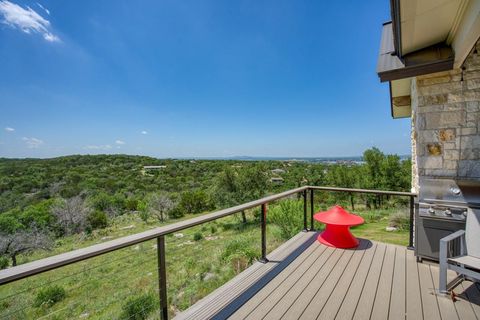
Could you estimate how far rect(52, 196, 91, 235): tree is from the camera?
23.6m

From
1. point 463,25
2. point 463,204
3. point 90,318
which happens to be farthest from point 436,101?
point 90,318

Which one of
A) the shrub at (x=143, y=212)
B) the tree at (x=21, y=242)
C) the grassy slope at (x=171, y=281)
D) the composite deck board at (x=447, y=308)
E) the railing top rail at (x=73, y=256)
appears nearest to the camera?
the railing top rail at (x=73, y=256)

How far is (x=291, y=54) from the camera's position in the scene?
9.68 m

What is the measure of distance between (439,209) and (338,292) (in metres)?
1.59

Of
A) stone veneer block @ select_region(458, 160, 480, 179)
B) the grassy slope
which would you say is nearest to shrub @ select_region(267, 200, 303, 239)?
the grassy slope

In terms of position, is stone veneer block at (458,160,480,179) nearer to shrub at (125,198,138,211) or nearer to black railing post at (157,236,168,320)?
black railing post at (157,236,168,320)

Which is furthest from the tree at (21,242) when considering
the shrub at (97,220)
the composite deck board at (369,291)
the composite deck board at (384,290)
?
the composite deck board at (384,290)

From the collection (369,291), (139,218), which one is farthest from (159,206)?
(369,291)

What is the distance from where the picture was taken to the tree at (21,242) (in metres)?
17.2

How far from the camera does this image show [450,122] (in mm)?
2949

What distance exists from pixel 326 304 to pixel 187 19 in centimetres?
838

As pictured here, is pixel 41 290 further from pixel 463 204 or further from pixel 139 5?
pixel 463 204

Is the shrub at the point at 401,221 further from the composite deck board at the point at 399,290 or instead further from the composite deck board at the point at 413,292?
the composite deck board at the point at 413,292

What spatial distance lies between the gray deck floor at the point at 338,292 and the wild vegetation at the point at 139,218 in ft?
12.5
